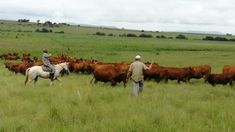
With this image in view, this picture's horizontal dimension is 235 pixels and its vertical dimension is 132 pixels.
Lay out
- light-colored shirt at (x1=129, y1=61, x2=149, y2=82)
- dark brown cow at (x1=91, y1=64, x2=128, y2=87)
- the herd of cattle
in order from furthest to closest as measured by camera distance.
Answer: the herd of cattle → dark brown cow at (x1=91, y1=64, x2=128, y2=87) → light-colored shirt at (x1=129, y1=61, x2=149, y2=82)

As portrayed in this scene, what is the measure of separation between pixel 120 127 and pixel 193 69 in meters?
15.5

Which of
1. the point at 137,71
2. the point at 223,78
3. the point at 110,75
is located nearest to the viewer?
the point at 137,71

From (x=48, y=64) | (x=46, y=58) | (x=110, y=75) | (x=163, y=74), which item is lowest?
(x=163, y=74)

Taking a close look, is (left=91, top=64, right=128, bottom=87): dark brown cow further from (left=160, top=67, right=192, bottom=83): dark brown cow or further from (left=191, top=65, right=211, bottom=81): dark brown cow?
(left=191, top=65, right=211, bottom=81): dark brown cow

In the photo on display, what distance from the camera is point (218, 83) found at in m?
22.5

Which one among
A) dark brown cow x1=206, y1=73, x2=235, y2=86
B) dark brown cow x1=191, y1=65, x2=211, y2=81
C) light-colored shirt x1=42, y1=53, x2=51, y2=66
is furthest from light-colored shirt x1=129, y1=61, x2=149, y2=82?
dark brown cow x1=191, y1=65, x2=211, y2=81

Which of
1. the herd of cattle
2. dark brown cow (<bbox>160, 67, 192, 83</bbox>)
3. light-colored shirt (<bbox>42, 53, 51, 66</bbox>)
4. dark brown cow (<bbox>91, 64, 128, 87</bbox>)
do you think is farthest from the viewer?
dark brown cow (<bbox>160, 67, 192, 83</bbox>)

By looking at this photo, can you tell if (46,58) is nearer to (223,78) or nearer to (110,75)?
(110,75)

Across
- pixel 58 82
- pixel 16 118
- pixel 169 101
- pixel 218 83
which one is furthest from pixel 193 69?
pixel 16 118

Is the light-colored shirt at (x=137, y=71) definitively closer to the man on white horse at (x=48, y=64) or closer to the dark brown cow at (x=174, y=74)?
the man on white horse at (x=48, y=64)

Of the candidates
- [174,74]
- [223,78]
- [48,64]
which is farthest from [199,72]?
[48,64]

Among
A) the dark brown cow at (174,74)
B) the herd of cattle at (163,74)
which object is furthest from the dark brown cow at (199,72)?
the dark brown cow at (174,74)

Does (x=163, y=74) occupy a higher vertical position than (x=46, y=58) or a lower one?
lower

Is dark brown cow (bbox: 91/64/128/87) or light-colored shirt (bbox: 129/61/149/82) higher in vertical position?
light-colored shirt (bbox: 129/61/149/82)
